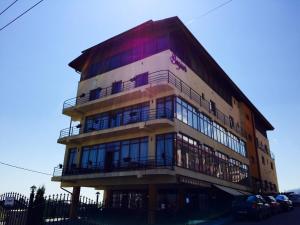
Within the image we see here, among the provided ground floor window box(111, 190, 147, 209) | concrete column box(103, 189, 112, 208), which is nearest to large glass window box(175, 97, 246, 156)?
ground floor window box(111, 190, 147, 209)

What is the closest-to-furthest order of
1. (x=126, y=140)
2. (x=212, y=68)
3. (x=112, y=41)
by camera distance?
1. (x=126, y=140)
2. (x=112, y=41)
3. (x=212, y=68)

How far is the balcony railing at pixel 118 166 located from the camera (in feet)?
64.5

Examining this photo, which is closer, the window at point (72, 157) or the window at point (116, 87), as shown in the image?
the window at point (116, 87)

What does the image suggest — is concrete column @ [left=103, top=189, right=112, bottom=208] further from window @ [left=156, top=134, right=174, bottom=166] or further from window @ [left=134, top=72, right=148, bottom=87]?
window @ [left=134, top=72, right=148, bottom=87]

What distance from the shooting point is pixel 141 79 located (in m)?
23.9

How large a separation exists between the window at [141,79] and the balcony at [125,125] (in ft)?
8.71

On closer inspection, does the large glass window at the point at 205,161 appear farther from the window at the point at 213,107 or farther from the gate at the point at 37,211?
the gate at the point at 37,211

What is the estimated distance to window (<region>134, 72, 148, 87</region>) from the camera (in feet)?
77.4

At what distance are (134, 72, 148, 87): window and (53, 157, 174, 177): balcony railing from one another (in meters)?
6.80

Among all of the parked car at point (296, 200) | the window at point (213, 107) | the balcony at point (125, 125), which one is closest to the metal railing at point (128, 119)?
the balcony at point (125, 125)

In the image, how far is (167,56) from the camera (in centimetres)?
2294

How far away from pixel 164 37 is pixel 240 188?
19.9 m

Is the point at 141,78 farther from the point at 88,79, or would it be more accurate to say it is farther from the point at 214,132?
the point at 214,132

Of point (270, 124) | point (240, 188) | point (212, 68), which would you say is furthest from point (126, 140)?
Result: point (270, 124)
